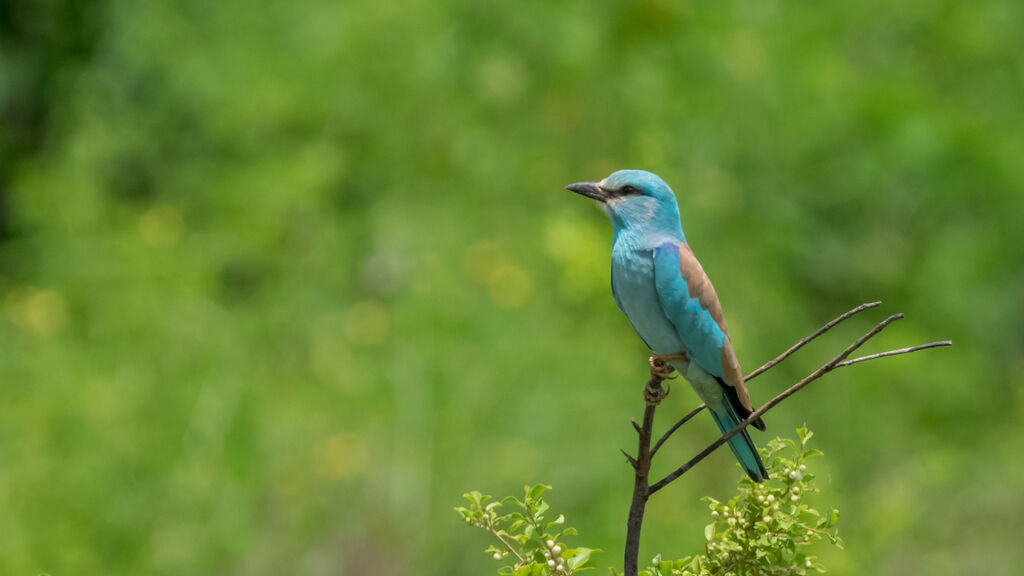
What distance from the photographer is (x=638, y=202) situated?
2.09 m

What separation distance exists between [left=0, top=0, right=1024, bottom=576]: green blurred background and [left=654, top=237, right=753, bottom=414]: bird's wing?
2340 mm

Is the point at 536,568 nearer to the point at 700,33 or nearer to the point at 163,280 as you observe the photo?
the point at 163,280

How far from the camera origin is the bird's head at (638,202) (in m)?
2.07

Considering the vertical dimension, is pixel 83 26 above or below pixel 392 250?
above

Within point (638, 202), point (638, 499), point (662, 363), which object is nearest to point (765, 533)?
point (638, 499)

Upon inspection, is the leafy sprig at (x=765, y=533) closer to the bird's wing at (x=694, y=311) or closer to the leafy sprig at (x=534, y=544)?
the leafy sprig at (x=534, y=544)

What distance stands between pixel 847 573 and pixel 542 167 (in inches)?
109

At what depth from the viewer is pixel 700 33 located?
6.56 meters

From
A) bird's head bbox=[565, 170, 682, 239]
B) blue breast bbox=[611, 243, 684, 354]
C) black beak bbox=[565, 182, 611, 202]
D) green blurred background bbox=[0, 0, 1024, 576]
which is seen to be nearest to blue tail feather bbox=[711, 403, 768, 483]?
blue breast bbox=[611, 243, 684, 354]

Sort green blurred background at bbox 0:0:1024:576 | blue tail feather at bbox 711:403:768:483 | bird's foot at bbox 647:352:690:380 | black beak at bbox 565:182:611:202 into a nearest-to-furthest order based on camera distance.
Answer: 1. blue tail feather at bbox 711:403:768:483
2. bird's foot at bbox 647:352:690:380
3. black beak at bbox 565:182:611:202
4. green blurred background at bbox 0:0:1024:576

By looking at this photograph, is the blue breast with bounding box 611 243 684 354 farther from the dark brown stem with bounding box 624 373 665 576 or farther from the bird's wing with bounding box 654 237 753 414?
the dark brown stem with bounding box 624 373 665 576

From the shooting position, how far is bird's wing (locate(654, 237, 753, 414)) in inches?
79.7

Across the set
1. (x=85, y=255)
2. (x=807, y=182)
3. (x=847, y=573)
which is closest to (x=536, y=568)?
(x=847, y=573)

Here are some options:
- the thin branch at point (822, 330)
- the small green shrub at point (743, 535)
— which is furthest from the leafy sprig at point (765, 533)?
the thin branch at point (822, 330)
